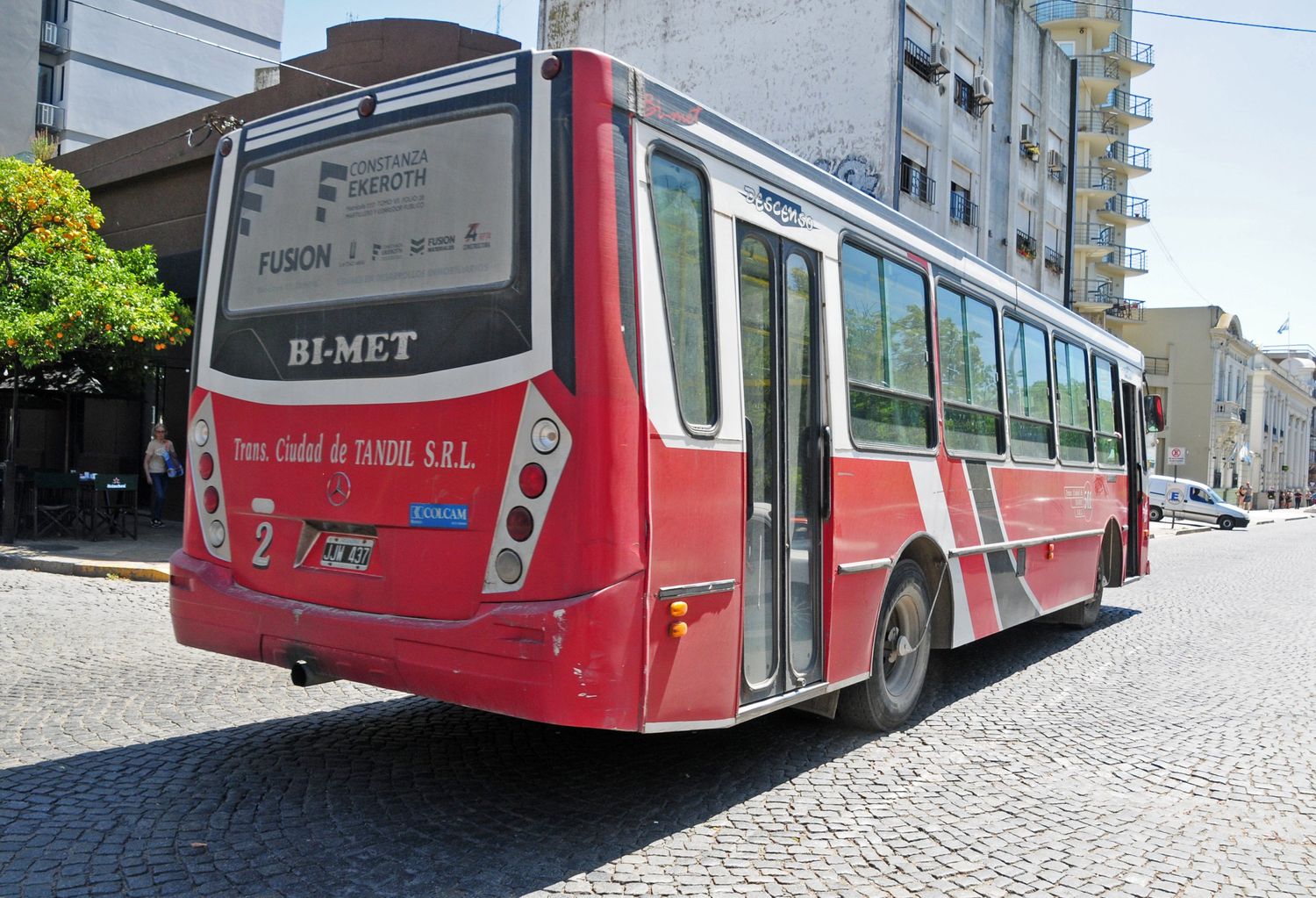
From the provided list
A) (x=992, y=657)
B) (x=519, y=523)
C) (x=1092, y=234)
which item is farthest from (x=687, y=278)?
(x=1092, y=234)

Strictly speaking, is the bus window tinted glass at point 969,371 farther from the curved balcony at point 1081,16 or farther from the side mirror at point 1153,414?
the curved balcony at point 1081,16

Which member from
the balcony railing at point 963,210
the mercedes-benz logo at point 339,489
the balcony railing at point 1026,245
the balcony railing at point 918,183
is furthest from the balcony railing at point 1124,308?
the mercedes-benz logo at point 339,489

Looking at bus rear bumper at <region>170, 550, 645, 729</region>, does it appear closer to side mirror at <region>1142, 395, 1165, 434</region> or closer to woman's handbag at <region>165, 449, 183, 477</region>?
side mirror at <region>1142, 395, 1165, 434</region>

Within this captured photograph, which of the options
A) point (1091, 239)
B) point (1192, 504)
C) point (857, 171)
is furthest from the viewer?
point (1091, 239)

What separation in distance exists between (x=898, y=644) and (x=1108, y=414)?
5.45 metres

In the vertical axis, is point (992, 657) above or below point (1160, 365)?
below

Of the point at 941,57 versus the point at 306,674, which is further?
the point at 941,57

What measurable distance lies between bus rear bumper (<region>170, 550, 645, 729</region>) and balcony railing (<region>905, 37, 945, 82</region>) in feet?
81.1

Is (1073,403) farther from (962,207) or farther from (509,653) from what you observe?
(962,207)

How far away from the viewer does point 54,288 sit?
14.2 meters

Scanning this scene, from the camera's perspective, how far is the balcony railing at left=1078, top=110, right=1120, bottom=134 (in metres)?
46.2

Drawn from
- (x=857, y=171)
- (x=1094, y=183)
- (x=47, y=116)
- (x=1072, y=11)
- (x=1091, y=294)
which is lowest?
(x=857, y=171)

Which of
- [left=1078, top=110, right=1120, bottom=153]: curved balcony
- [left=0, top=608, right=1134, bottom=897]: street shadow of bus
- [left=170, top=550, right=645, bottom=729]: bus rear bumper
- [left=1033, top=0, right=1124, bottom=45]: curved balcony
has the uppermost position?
[left=1033, top=0, right=1124, bottom=45]: curved balcony

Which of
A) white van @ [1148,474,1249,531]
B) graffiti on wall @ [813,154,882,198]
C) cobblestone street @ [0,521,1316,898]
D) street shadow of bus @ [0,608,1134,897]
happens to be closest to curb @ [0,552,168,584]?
cobblestone street @ [0,521,1316,898]
